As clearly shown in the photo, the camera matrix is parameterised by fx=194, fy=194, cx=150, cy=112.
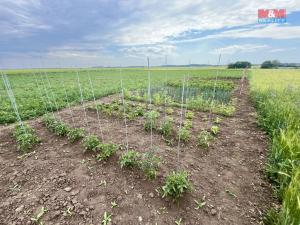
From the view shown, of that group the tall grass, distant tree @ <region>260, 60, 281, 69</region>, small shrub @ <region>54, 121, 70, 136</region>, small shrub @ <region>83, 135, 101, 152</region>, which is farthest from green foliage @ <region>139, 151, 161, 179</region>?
distant tree @ <region>260, 60, 281, 69</region>

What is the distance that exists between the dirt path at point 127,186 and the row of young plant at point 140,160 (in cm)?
12

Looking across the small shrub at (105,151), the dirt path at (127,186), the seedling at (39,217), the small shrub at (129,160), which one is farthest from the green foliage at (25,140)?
the small shrub at (129,160)

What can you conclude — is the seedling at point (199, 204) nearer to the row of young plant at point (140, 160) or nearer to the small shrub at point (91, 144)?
the row of young plant at point (140, 160)

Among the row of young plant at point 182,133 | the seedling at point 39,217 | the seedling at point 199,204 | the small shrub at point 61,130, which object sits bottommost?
the seedling at point 199,204

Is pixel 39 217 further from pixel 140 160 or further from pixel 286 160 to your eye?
pixel 286 160

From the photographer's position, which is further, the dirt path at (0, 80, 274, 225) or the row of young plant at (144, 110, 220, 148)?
the row of young plant at (144, 110, 220, 148)

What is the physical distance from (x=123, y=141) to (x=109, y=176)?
4.06 feet

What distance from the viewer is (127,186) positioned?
298 centimetres

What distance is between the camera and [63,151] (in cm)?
404

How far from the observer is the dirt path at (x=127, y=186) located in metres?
2.55

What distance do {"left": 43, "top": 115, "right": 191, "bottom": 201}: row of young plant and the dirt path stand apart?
0.39ft

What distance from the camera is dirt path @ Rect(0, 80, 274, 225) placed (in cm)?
255

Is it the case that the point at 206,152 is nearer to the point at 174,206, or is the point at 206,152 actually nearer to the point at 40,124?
the point at 174,206

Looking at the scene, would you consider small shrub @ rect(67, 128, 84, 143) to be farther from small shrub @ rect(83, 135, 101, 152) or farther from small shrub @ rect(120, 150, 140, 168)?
small shrub @ rect(120, 150, 140, 168)
